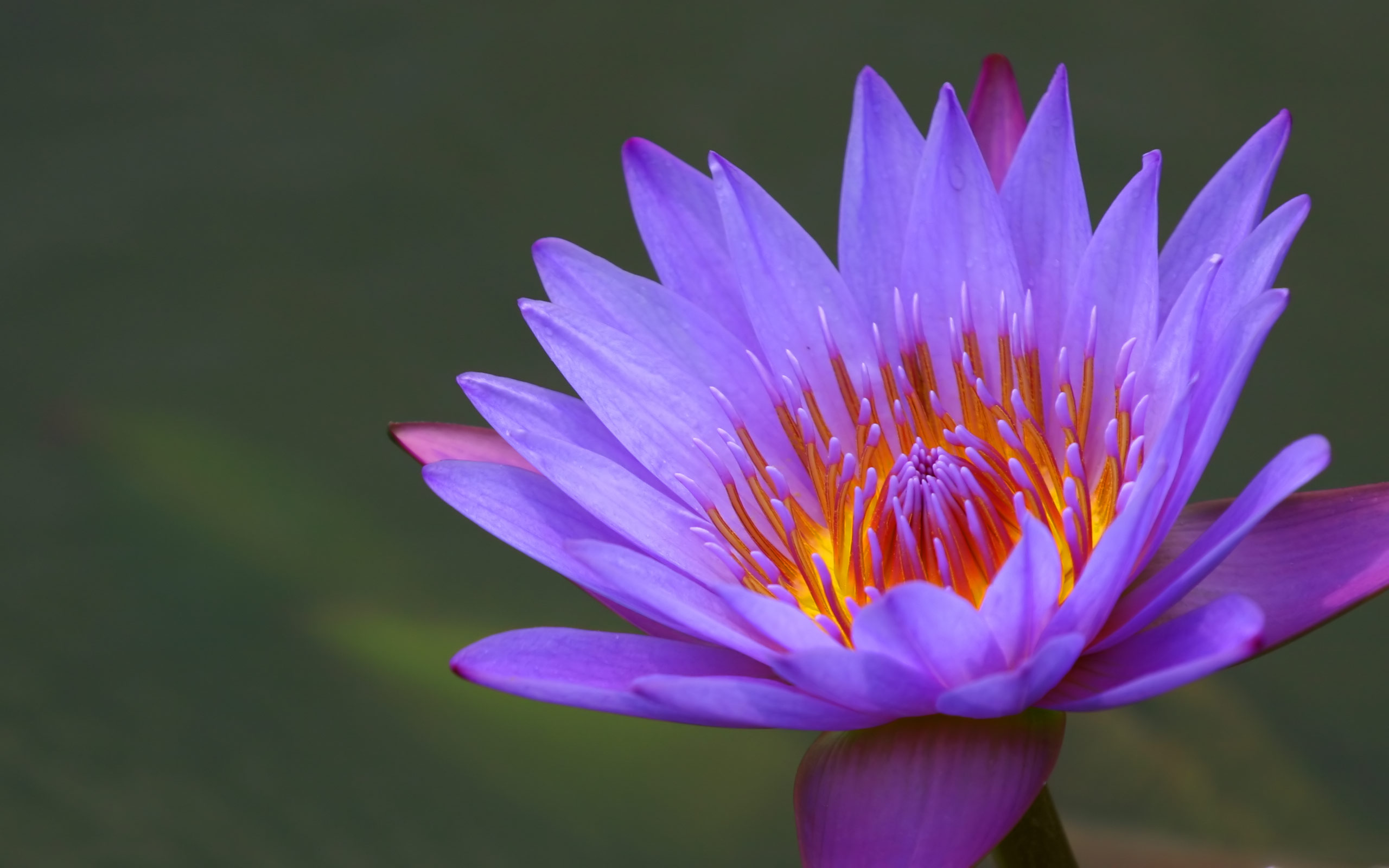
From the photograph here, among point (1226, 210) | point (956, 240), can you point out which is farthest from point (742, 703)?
point (1226, 210)

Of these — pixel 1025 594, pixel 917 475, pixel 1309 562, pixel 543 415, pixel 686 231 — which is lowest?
pixel 1309 562

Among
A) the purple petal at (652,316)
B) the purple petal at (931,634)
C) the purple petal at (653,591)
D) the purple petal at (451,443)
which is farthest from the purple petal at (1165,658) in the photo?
the purple petal at (451,443)

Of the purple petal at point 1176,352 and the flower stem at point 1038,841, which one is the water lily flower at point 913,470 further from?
the flower stem at point 1038,841

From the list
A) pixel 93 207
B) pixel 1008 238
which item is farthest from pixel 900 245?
pixel 93 207

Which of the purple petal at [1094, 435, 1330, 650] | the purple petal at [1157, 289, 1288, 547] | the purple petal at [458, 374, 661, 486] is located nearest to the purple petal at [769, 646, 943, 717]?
the purple petal at [1094, 435, 1330, 650]

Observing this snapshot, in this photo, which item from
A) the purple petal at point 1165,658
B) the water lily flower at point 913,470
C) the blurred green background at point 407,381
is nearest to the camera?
the purple petal at point 1165,658

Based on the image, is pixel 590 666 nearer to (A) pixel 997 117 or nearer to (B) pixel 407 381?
(A) pixel 997 117

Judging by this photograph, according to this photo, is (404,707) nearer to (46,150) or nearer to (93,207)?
(93,207)
